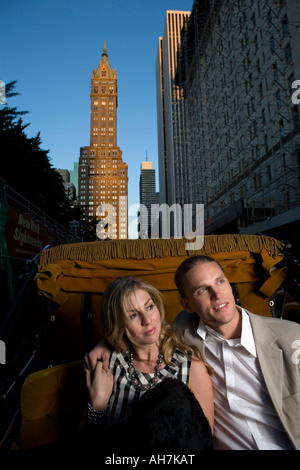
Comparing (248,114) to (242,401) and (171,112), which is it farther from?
(171,112)

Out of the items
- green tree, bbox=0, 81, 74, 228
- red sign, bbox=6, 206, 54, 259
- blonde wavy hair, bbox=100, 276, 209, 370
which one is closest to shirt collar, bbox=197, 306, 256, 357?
blonde wavy hair, bbox=100, 276, 209, 370

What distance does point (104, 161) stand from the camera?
98.8 m

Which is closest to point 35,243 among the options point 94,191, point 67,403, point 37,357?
point 37,357

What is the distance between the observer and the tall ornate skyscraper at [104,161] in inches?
3812

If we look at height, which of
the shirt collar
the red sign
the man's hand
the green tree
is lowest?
the man's hand

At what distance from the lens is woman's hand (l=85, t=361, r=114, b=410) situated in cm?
130

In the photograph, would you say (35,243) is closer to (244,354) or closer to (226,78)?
(244,354)

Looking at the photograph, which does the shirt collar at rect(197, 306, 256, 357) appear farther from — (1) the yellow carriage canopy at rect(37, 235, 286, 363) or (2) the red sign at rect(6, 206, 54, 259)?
(2) the red sign at rect(6, 206, 54, 259)

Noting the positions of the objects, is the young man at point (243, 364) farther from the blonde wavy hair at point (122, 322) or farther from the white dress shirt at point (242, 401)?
the blonde wavy hair at point (122, 322)

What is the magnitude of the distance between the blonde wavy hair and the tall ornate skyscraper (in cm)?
8603

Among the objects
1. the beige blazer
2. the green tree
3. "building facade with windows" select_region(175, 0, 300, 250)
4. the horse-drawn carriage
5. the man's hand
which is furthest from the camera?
"building facade with windows" select_region(175, 0, 300, 250)

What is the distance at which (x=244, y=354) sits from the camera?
1.50 meters

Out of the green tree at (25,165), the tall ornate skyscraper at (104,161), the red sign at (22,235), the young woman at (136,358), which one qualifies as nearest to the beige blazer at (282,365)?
the young woman at (136,358)
